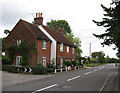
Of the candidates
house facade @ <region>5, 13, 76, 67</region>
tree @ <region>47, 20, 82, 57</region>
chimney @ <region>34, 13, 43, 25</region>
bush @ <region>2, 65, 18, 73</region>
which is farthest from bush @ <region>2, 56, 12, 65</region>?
tree @ <region>47, 20, 82, 57</region>

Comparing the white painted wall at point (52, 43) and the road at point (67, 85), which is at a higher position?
the white painted wall at point (52, 43)

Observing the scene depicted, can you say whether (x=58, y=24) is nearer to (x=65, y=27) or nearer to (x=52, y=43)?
(x=65, y=27)

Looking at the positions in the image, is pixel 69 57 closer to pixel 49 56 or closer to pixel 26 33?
pixel 49 56

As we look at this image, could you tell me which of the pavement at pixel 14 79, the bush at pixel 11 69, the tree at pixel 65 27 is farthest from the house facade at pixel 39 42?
the tree at pixel 65 27

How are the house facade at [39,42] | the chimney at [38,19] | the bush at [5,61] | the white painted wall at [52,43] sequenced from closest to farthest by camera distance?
the bush at [5,61], the house facade at [39,42], the white painted wall at [52,43], the chimney at [38,19]

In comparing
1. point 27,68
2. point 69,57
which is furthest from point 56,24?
point 27,68

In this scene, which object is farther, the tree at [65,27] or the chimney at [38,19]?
the tree at [65,27]

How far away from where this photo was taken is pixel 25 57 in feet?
77.0

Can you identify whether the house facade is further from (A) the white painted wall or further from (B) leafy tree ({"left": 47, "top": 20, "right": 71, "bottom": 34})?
(B) leafy tree ({"left": 47, "top": 20, "right": 71, "bottom": 34})

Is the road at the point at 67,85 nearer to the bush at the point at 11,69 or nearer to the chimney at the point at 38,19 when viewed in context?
the bush at the point at 11,69

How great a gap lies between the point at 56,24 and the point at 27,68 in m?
40.4

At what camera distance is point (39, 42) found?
24453 millimetres

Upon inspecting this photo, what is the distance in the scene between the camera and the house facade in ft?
78.4

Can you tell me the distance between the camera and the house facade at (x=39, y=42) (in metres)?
23.9
